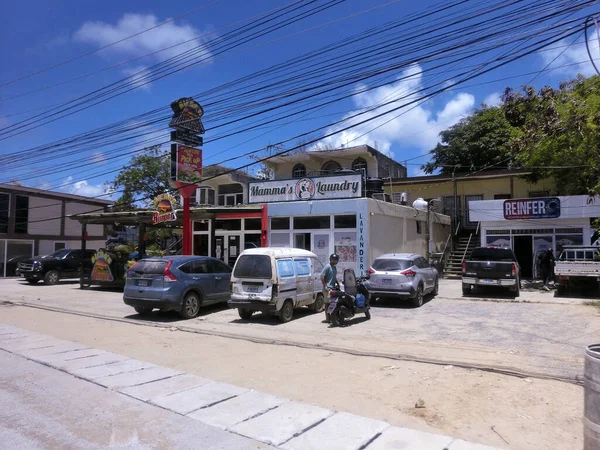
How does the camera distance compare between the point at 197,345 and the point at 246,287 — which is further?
the point at 246,287

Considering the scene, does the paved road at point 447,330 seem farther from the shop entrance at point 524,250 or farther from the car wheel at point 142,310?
the shop entrance at point 524,250

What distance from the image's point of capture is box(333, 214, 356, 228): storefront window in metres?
18.5

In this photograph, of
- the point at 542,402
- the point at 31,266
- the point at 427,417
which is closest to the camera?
the point at 427,417

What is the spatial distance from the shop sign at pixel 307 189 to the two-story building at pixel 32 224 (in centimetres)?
1544

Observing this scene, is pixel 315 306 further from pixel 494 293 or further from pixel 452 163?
pixel 452 163

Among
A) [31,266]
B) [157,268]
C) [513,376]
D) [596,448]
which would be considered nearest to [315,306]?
[157,268]

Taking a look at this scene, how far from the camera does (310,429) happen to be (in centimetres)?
471

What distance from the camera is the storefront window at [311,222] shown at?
19.2 m

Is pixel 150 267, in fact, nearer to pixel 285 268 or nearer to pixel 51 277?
pixel 285 268

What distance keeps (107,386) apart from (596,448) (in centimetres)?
570

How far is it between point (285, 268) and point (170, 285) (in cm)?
309

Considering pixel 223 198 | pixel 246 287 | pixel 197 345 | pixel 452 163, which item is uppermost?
pixel 452 163

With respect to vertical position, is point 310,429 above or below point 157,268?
below

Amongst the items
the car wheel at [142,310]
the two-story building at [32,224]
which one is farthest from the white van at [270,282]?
the two-story building at [32,224]
